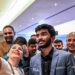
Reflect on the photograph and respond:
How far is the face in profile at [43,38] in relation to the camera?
2676 millimetres

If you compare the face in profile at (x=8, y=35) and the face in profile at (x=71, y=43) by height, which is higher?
the face in profile at (x=8, y=35)

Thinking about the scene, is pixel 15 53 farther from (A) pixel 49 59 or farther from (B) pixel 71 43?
(B) pixel 71 43

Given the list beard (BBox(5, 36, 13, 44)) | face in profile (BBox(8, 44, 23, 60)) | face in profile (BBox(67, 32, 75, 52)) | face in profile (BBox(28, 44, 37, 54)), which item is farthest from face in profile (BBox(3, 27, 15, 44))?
face in profile (BBox(67, 32, 75, 52))

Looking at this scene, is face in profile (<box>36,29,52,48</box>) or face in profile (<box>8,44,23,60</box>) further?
face in profile (<box>8,44,23,60</box>)

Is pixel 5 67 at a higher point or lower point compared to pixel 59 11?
lower

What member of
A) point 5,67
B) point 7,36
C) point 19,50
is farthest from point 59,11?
point 5,67

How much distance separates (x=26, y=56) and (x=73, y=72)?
1.02 metres

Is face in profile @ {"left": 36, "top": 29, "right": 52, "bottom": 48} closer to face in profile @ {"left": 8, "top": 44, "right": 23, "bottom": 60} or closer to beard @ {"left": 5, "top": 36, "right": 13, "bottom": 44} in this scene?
face in profile @ {"left": 8, "top": 44, "right": 23, "bottom": 60}

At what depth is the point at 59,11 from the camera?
342 inches

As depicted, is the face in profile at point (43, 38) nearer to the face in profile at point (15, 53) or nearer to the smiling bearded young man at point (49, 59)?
the smiling bearded young man at point (49, 59)

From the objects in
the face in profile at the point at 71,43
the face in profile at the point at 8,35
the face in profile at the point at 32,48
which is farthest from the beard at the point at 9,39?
the face in profile at the point at 71,43

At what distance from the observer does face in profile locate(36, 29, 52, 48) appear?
2676mm

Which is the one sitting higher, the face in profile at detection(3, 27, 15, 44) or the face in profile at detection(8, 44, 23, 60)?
the face in profile at detection(3, 27, 15, 44)

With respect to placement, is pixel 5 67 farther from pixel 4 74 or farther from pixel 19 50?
pixel 19 50
